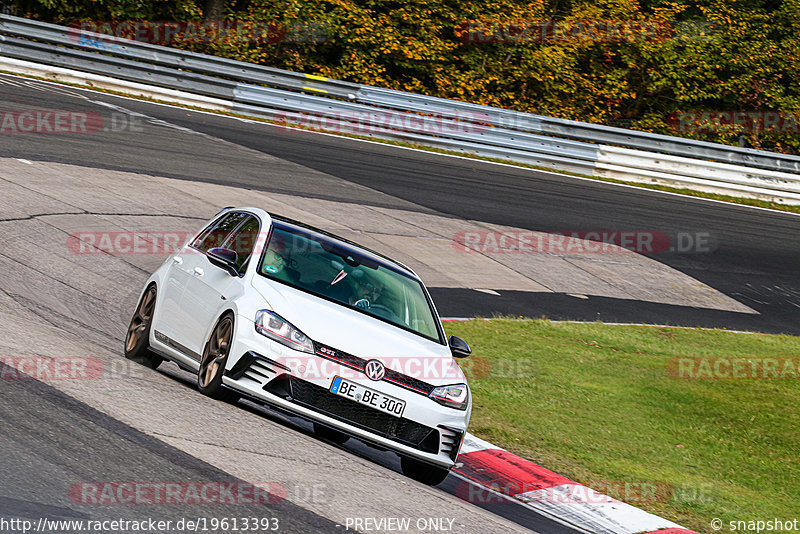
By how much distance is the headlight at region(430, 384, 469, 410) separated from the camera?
7.35 metres

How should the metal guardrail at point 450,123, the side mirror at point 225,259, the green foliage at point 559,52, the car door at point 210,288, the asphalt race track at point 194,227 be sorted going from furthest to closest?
the green foliage at point 559,52
the metal guardrail at point 450,123
the side mirror at point 225,259
the car door at point 210,288
the asphalt race track at point 194,227

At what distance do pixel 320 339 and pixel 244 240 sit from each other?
71.0 inches

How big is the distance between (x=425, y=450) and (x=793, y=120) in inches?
1083

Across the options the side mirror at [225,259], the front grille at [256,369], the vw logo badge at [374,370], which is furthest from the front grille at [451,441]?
the side mirror at [225,259]

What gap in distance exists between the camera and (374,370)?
712 cm

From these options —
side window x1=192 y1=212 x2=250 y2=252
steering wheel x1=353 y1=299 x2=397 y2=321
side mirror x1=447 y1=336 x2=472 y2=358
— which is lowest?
side mirror x1=447 y1=336 x2=472 y2=358

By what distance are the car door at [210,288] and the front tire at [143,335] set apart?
64cm

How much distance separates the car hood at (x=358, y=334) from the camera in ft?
23.6

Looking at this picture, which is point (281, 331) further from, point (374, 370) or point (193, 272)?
point (193, 272)

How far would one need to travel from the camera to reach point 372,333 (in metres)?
7.43

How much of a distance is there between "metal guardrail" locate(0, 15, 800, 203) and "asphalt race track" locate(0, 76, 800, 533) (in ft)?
3.54

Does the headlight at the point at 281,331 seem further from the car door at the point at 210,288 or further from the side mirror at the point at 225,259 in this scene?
the side mirror at the point at 225,259

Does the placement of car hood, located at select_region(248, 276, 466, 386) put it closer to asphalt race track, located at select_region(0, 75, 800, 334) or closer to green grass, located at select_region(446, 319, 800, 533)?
green grass, located at select_region(446, 319, 800, 533)

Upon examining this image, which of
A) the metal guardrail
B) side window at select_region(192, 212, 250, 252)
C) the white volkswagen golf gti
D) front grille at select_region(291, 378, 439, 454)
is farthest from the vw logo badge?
the metal guardrail
